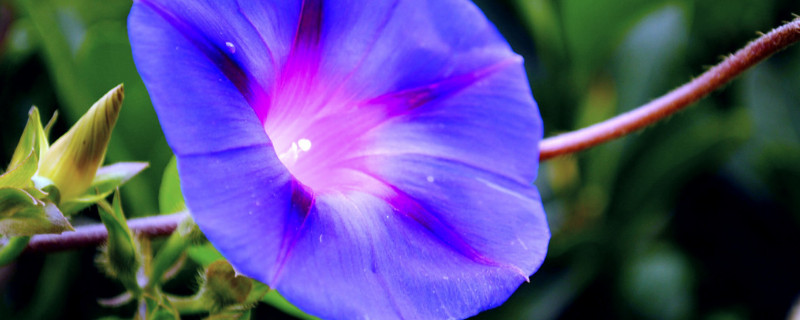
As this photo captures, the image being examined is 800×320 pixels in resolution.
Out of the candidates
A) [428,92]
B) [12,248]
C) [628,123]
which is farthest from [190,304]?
[628,123]

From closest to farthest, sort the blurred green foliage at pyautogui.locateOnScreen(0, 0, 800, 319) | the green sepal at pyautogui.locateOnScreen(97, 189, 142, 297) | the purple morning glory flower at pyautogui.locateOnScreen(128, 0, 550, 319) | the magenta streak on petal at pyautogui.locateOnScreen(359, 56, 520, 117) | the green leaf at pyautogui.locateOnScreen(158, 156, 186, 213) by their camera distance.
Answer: the purple morning glory flower at pyautogui.locateOnScreen(128, 0, 550, 319) < the green sepal at pyautogui.locateOnScreen(97, 189, 142, 297) < the magenta streak on petal at pyautogui.locateOnScreen(359, 56, 520, 117) < the green leaf at pyautogui.locateOnScreen(158, 156, 186, 213) < the blurred green foliage at pyautogui.locateOnScreen(0, 0, 800, 319)

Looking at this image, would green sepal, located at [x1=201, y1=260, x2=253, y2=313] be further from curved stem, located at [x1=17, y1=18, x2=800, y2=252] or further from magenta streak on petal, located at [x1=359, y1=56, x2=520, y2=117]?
magenta streak on petal, located at [x1=359, y1=56, x2=520, y2=117]

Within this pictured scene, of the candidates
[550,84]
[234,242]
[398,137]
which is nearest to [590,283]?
[550,84]

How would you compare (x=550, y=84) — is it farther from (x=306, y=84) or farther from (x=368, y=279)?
(x=368, y=279)

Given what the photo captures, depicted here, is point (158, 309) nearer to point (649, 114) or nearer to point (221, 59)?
point (221, 59)

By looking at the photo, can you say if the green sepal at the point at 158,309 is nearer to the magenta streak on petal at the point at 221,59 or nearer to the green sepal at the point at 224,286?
the green sepal at the point at 224,286

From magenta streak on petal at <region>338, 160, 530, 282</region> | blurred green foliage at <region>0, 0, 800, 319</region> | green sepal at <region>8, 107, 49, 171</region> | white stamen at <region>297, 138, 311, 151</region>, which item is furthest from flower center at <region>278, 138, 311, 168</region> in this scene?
blurred green foliage at <region>0, 0, 800, 319</region>

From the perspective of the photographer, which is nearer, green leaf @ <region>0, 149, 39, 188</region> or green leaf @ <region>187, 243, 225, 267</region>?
green leaf @ <region>0, 149, 39, 188</region>
